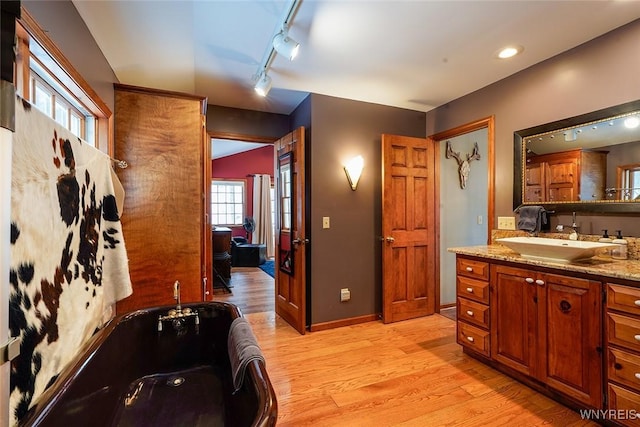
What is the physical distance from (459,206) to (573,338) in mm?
2155

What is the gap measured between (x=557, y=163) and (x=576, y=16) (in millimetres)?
1013

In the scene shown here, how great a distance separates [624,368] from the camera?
1.48 m

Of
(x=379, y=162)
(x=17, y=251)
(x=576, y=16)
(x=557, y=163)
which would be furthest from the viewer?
(x=379, y=162)

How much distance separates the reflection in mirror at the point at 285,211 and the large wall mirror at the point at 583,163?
218 centimetres

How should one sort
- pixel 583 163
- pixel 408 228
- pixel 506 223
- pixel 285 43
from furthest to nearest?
pixel 408 228 → pixel 506 223 → pixel 583 163 → pixel 285 43

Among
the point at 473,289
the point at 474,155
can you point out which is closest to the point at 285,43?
the point at 473,289

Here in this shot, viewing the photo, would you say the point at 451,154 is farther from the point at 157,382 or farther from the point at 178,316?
the point at 157,382

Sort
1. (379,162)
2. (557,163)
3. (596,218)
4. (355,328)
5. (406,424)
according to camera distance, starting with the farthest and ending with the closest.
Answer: (379,162) < (355,328) < (557,163) < (596,218) < (406,424)

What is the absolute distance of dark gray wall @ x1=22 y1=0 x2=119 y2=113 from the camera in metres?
1.30

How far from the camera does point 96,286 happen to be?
Answer: 1.47m

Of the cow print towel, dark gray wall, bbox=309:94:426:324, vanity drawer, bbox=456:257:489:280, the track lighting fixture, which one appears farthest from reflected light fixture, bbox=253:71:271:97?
vanity drawer, bbox=456:257:489:280

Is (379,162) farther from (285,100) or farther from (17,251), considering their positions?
(17,251)

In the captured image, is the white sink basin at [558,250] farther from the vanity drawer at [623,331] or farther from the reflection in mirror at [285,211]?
the reflection in mirror at [285,211]

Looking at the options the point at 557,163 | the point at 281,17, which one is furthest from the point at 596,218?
the point at 281,17
